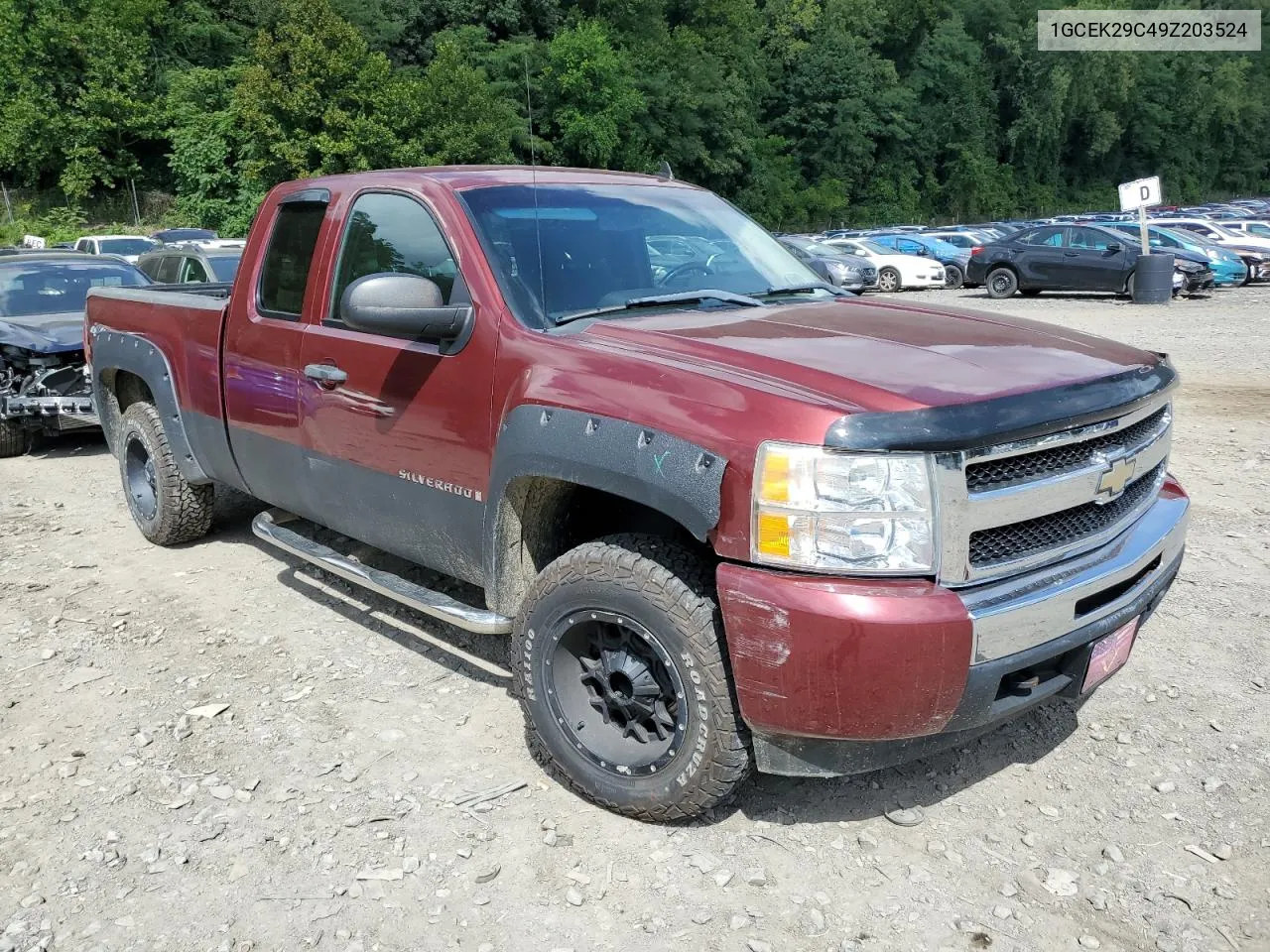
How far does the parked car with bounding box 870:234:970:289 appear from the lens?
27391 millimetres

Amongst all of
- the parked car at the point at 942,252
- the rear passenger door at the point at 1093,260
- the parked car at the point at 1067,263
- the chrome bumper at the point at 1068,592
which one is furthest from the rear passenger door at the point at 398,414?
the parked car at the point at 942,252

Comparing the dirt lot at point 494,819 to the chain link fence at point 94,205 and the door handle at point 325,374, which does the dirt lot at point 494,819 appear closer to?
the door handle at point 325,374

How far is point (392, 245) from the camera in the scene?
12.8ft

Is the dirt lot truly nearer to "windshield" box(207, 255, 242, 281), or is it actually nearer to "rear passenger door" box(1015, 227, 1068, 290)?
"windshield" box(207, 255, 242, 281)

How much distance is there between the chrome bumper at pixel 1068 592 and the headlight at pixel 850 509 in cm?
21

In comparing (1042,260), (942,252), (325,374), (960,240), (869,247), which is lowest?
(325,374)

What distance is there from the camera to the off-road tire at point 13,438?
8258 millimetres

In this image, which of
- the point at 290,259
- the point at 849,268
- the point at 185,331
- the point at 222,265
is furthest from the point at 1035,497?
the point at 849,268

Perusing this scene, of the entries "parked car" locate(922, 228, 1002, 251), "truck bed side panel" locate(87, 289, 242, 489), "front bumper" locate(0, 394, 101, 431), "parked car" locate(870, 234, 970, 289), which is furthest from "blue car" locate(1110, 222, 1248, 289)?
"truck bed side panel" locate(87, 289, 242, 489)

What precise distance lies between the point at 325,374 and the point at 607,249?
3.95 feet

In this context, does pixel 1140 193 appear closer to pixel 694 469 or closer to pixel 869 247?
pixel 869 247

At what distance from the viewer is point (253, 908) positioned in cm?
276

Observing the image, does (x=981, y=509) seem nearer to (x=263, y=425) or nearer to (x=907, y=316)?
(x=907, y=316)

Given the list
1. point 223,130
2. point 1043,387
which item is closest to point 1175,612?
point 1043,387
